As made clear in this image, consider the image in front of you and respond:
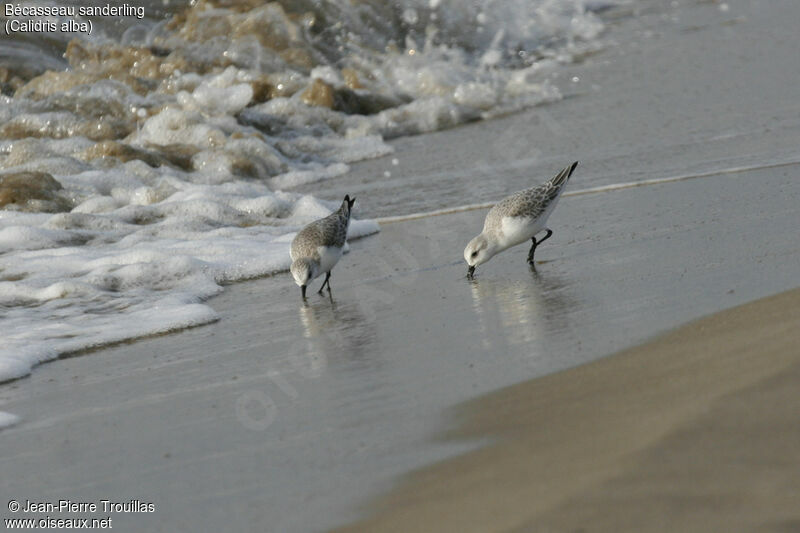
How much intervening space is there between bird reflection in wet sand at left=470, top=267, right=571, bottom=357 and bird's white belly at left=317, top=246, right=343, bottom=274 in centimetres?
88

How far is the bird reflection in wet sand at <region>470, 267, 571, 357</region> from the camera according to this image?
500 cm

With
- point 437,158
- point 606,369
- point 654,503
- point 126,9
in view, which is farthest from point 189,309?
point 126,9

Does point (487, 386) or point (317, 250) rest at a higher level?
point (317, 250)

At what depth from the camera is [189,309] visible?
6.42 m

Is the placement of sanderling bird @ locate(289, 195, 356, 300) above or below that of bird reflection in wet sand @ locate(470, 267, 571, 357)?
above

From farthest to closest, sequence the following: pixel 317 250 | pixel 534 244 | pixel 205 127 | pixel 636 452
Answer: pixel 205 127 < pixel 534 244 < pixel 317 250 < pixel 636 452

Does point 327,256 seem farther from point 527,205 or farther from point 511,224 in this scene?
point 527,205

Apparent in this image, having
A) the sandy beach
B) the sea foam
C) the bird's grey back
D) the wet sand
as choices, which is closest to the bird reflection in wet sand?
the sandy beach

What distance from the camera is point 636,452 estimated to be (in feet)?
10.2

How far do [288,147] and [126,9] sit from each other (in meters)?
7.59

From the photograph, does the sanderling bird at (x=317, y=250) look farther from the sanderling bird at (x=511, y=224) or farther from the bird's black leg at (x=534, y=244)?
the bird's black leg at (x=534, y=244)

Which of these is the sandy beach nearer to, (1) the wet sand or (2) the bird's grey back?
(1) the wet sand

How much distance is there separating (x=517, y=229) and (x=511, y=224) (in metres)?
0.05

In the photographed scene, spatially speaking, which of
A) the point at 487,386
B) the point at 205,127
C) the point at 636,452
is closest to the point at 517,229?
the point at 487,386
